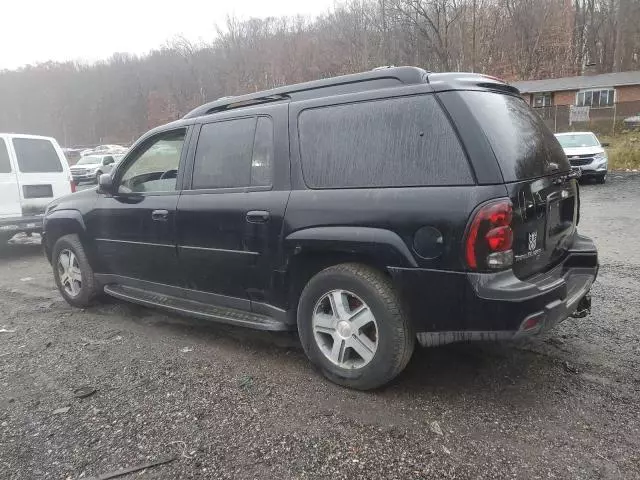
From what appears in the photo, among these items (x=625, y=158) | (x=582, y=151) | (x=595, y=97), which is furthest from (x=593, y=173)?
(x=595, y=97)

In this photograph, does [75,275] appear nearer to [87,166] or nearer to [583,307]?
[583,307]

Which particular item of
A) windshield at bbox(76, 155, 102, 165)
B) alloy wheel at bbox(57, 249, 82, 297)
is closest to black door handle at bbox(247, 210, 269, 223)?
alloy wheel at bbox(57, 249, 82, 297)

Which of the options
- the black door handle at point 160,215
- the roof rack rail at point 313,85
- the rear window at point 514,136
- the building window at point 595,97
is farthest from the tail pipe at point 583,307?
the building window at point 595,97

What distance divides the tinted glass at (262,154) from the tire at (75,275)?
2392mm

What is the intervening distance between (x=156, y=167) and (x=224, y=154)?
102 centimetres

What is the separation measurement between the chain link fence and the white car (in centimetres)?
1698

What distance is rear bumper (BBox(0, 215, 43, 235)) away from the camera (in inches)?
306

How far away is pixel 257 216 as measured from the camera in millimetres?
3375

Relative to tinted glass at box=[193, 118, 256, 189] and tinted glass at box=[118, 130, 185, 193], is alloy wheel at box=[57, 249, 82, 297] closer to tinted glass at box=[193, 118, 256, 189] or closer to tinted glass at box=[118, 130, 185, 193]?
tinted glass at box=[118, 130, 185, 193]

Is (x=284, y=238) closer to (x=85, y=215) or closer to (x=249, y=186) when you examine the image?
(x=249, y=186)

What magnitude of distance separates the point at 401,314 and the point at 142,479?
159cm

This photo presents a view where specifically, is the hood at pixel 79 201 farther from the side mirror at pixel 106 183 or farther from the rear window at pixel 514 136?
the rear window at pixel 514 136

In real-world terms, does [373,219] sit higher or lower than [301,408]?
higher

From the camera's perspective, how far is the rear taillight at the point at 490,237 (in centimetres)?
255
